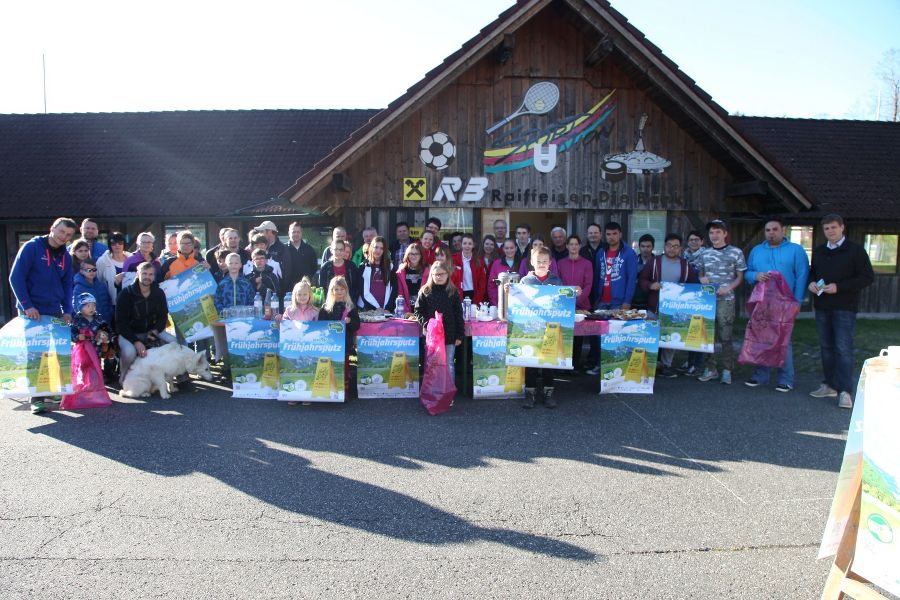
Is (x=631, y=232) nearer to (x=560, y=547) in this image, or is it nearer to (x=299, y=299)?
(x=299, y=299)

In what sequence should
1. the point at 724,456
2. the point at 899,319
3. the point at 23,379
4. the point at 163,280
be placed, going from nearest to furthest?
the point at 724,456 < the point at 23,379 < the point at 163,280 < the point at 899,319

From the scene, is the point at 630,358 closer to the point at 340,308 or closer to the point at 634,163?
the point at 340,308

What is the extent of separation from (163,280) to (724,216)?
32.6 ft

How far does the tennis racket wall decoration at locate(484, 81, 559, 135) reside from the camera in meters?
10.5

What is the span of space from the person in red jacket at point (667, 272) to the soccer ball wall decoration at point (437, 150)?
13.5 feet

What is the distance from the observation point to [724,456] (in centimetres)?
518

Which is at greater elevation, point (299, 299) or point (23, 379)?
point (299, 299)

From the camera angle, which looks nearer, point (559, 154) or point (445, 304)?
point (445, 304)

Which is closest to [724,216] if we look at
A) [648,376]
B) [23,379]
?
[648,376]

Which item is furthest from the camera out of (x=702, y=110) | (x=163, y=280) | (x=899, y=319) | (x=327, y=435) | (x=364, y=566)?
(x=899, y=319)

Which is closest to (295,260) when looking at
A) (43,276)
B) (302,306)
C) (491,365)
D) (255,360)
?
(302,306)

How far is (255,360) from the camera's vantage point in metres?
6.88

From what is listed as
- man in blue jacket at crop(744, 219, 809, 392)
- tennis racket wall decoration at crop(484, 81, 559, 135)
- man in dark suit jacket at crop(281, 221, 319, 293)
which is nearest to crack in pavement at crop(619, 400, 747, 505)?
man in blue jacket at crop(744, 219, 809, 392)

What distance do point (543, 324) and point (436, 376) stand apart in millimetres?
1311
